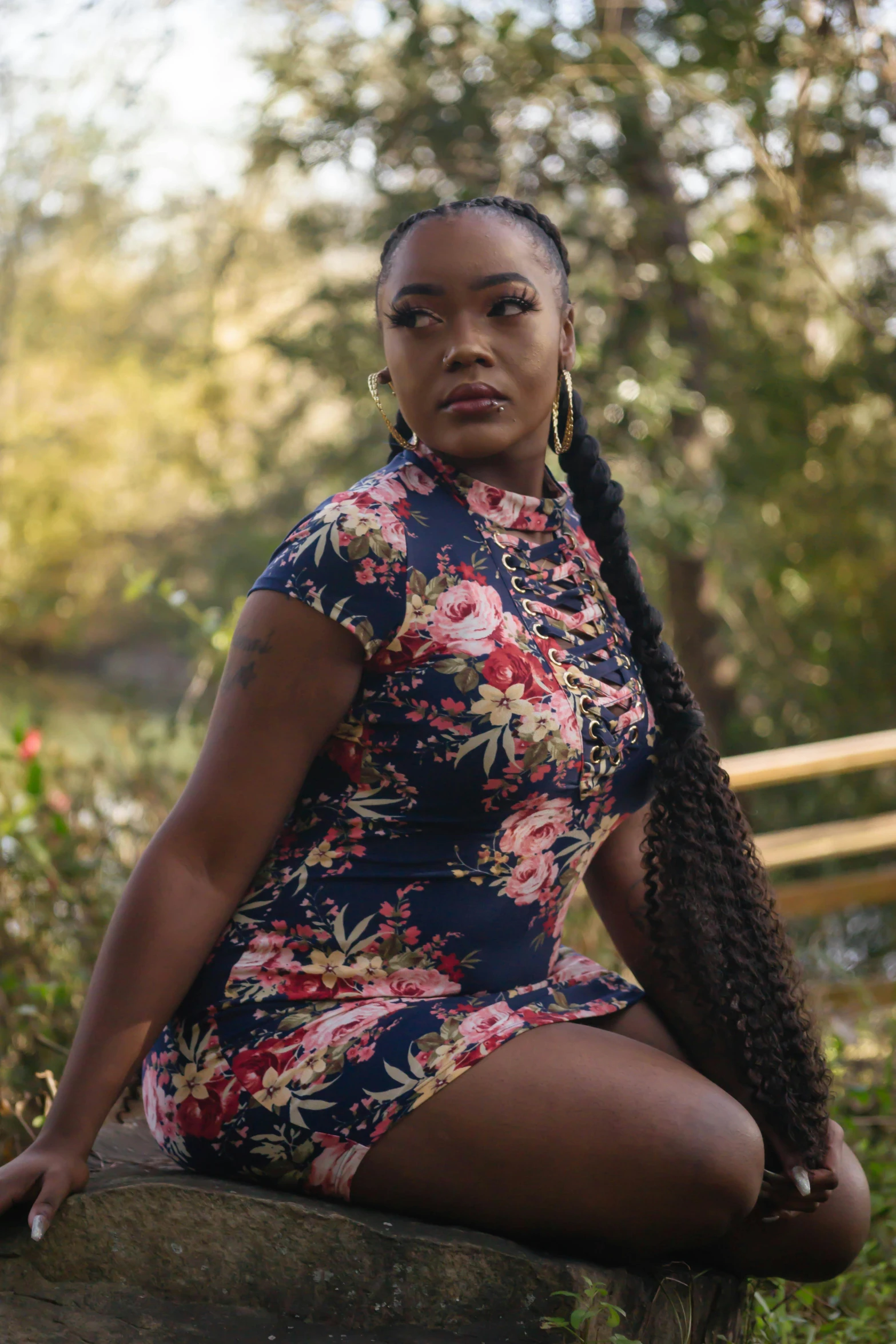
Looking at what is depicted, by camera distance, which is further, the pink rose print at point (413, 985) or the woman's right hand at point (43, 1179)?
the pink rose print at point (413, 985)

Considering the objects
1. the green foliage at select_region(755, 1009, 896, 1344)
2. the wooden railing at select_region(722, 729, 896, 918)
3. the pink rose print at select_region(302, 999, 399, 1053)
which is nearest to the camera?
the pink rose print at select_region(302, 999, 399, 1053)

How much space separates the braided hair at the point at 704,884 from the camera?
192cm

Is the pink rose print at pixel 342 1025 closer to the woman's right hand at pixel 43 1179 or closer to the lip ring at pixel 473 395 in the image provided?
the woman's right hand at pixel 43 1179

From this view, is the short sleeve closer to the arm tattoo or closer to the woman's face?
the arm tattoo

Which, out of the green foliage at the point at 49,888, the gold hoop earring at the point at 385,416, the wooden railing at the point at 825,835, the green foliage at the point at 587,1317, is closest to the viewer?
the green foliage at the point at 587,1317

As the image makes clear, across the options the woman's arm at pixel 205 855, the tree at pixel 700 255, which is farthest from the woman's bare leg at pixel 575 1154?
the tree at pixel 700 255

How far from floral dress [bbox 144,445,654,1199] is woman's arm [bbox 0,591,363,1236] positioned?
5 cm

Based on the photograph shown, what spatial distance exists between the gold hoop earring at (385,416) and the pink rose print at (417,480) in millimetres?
83

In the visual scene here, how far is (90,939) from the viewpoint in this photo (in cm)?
321

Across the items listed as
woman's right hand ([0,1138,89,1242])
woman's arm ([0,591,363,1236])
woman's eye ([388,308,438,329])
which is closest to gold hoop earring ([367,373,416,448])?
woman's eye ([388,308,438,329])

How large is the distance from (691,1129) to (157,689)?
1260 centimetres

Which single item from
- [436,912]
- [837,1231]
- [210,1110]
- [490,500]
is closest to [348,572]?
[490,500]

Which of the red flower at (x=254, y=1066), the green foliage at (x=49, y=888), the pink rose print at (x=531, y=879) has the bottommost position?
the green foliage at (x=49, y=888)

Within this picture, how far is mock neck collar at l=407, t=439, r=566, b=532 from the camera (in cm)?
189
